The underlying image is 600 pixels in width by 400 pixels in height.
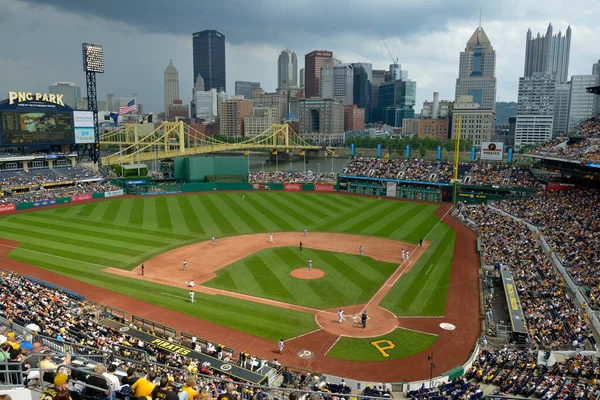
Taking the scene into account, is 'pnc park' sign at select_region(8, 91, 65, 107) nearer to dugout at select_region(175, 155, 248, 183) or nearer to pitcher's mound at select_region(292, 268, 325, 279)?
dugout at select_region(175, 155, 248, 183)

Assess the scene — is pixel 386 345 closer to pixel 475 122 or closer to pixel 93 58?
pixel 93 58

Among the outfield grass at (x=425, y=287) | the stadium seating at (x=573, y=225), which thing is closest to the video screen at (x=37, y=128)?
the outfield grass at (x=425, y=287)

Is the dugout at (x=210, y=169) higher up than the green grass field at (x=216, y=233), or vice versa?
the dugout at (x=210, y=169)

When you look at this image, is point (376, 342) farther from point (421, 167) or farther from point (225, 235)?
point (421, 167)

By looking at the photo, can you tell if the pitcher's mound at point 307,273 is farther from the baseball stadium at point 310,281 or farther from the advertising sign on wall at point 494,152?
the advertising sign on wall at point 494,152

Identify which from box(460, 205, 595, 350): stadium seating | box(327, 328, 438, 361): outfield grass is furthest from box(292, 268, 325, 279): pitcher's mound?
box(460, 205, 595, 350): stadium seating

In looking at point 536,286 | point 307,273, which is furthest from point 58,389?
point 536,286
